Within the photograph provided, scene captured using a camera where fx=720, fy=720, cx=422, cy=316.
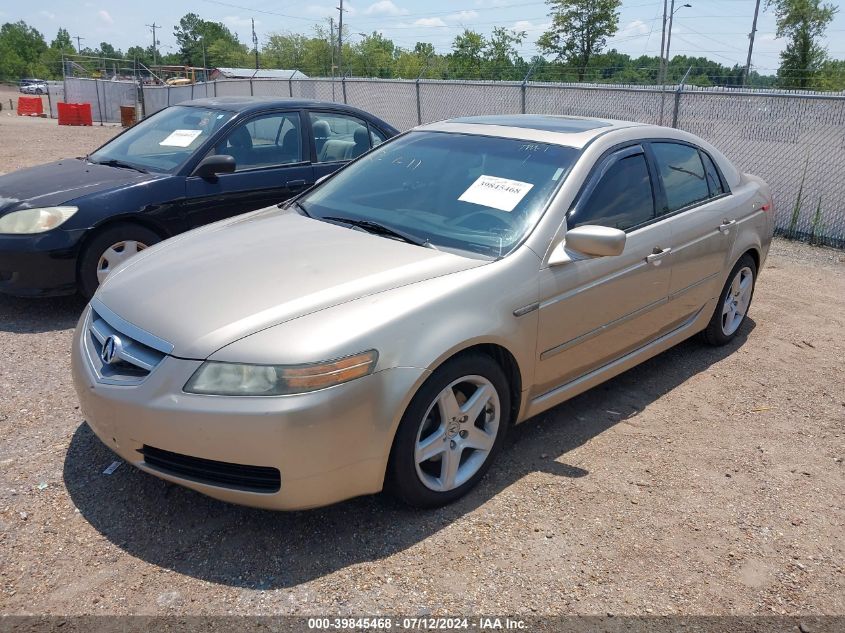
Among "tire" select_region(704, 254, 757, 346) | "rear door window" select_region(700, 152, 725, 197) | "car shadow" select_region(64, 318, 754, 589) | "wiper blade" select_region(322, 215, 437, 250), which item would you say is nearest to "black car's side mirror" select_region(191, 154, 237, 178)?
"wiper blade" select_region(322, 215, 437, 250)

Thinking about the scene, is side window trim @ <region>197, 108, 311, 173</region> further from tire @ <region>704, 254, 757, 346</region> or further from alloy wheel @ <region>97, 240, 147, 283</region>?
tire @ <region>704, 254, 757, 346</region>

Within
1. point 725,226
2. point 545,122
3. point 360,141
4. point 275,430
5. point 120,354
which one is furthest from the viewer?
point 360,141

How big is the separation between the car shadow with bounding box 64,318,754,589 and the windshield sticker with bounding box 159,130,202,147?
309 centimetres

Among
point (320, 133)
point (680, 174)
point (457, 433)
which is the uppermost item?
Answer: point (320, 133)

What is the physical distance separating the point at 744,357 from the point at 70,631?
15.0 ft

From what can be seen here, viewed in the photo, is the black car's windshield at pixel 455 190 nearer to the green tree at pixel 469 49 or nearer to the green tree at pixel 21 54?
the green tree at pixel 469 49

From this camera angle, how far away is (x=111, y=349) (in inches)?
116

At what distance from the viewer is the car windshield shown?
598 centimetres

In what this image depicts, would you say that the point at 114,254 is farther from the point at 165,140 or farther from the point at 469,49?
the point at 469,49

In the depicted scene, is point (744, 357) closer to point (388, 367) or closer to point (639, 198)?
point (639, 198)

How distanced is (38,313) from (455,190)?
3585 millimetres

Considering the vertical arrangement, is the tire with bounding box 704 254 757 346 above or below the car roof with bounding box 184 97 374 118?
below

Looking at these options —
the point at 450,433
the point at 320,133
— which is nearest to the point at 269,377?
the point at 450,433

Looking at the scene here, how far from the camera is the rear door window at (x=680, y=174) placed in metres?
4.38
